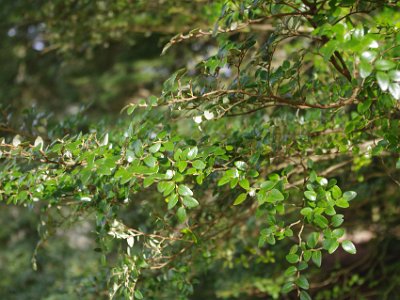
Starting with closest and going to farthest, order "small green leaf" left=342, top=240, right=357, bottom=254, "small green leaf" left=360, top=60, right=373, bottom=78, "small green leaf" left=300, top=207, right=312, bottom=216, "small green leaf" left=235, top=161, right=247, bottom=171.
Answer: "small green leaf" left=360, top=60, right=373, bottom=78, "small green leaf" left=342, top=240, right=357, bottom=254, "small green leaf" left=300, top=207, right=312, bottom=216, "small green leaf" left=235, top=161, right=247, bottom=171

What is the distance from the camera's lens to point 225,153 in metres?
1.84

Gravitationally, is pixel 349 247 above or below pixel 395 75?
below

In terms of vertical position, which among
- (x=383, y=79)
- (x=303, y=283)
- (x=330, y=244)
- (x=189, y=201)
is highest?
(x=383, y=79)

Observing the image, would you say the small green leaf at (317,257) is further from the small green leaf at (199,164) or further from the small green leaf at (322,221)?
the small green leaf at (199,164)

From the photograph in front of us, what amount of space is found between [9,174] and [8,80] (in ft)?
19.9

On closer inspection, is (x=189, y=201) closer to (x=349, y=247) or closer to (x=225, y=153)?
(x=225, y=153)

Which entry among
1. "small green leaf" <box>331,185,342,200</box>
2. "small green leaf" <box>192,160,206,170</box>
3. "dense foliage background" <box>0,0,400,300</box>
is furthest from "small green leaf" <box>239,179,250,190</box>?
"small green leaf" <box>331,185,342,200</box>

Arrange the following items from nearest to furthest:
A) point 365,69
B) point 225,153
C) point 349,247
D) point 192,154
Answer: point 365,69 < point 349,247 < point 192,154 < point 225,153

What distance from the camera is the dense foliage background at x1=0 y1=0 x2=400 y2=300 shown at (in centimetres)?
163

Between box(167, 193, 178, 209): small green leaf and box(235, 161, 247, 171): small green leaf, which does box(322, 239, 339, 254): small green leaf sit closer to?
box(235, 161, 247, 171): small green leaf

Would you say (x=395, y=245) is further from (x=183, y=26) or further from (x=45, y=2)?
(x=45, y=2)

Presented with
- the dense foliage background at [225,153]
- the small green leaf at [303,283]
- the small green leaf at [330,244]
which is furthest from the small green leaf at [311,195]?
the small green leaf at [303,283]

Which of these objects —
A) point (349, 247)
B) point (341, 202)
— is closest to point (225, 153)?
point (341, 202)

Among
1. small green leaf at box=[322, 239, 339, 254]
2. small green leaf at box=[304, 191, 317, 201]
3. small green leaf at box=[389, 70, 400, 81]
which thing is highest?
small green leaf at box=[389, 70, 400, 81]
